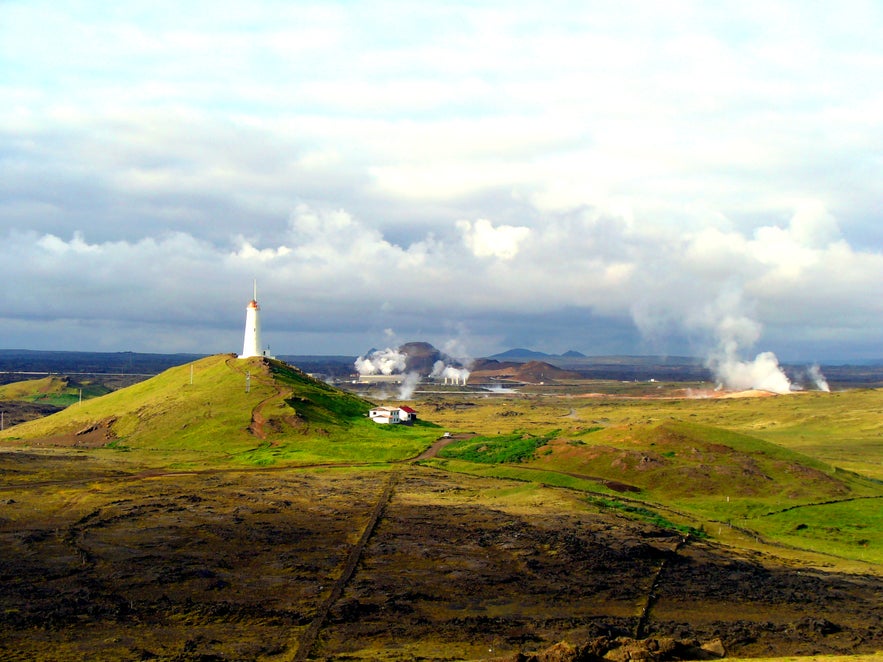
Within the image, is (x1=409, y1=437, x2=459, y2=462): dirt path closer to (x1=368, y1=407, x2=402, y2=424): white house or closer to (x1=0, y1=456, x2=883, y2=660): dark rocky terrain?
(x1=368, y1=407, x2=402, y2=424): white house

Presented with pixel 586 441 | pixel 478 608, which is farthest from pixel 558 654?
pixel 586 441

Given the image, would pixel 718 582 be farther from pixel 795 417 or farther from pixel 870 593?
pixel 795 417

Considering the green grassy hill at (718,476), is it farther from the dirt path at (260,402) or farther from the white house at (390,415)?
the dirt path at (260,402)

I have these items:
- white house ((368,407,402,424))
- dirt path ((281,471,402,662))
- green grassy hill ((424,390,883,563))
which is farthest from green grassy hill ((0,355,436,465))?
dirt path ((281,471,402,662))

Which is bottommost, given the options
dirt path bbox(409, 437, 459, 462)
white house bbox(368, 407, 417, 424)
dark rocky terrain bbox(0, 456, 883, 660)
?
dark rocky terrain bbox(0, 456, 883, 660)

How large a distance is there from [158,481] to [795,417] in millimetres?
112660

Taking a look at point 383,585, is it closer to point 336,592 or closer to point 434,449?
point 336,592

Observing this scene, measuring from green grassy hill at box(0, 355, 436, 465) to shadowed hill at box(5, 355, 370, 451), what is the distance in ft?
0.46

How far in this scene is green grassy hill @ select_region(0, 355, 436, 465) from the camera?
94312 millimetres

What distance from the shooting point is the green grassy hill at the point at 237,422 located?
94312 mm

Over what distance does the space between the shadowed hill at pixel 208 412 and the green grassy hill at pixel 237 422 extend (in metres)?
0.14

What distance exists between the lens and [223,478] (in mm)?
74125

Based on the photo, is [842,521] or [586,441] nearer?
[842,521]

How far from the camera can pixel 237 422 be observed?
104 meters
